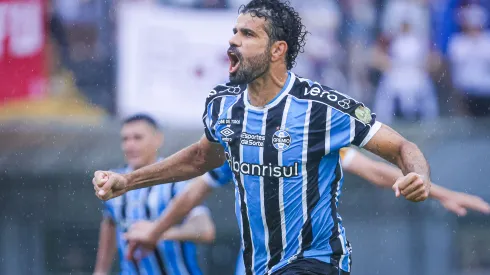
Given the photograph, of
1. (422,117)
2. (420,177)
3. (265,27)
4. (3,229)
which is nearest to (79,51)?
(3,229)

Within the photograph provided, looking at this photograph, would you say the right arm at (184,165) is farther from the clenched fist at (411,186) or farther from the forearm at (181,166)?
the clenched fist at (411,186)

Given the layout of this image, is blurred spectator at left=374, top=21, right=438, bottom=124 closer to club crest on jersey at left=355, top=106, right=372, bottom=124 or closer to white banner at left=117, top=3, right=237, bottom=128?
white banner at left=117, top=3, right=237, bottom=128

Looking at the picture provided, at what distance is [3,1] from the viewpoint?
40.8ft

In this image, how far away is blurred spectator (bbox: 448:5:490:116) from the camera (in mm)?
12602

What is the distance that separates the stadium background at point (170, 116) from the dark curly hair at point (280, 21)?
19.0ft

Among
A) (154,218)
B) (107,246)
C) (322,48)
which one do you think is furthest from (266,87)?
(322,48)

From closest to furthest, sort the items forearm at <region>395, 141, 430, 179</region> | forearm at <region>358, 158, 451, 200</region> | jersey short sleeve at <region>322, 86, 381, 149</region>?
forearm at <region>395, 141, 430, 179</region> < jersey short sleeve at <region>322, 86, 381, 149</region> < forearm at <region>358, 158, 451, 200</region>

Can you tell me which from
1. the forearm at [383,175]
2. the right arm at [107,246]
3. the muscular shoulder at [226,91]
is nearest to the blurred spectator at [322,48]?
the right arm at [107,246]

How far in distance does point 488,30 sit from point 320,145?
7.29m

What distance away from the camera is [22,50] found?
1242 centimetres

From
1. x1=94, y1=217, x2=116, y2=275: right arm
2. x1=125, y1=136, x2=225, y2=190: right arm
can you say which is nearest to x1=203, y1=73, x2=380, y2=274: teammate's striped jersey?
x1=125, y1=136, x2=225, y2=190: right arm

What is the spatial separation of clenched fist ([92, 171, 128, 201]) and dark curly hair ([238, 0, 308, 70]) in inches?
46.4

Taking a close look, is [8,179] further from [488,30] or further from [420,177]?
[420,177]

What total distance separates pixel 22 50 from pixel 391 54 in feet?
14.3
